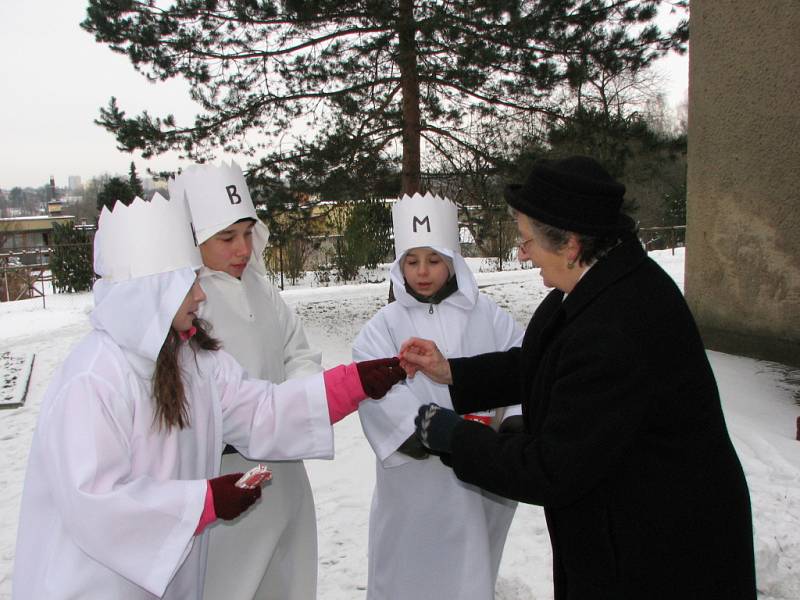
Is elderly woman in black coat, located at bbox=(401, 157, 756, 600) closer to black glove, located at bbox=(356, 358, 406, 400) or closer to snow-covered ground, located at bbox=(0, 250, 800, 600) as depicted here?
black glove, located at bbox=(356, 358, 406, 400)

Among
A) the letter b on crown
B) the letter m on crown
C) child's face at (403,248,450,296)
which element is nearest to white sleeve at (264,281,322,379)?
the letter b on crown

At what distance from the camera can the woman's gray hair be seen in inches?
72.3

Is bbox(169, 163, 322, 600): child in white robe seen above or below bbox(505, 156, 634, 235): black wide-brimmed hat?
below

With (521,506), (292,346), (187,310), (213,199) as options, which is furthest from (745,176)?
(187,310)

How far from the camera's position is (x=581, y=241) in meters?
1.85

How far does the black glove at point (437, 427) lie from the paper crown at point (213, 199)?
50.8 inches

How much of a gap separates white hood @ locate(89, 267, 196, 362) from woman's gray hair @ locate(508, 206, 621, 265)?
3.67 feet

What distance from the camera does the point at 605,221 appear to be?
1762 mm

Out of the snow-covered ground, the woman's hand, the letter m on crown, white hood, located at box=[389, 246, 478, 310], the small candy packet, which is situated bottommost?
the snow-covered ground

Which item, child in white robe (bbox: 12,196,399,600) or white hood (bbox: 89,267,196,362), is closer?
child in white robe (bbox: 12,196,399,600)

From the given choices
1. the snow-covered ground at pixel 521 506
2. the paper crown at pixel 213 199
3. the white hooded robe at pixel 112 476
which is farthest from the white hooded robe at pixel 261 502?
the snow-covered ground at pixel 521 506

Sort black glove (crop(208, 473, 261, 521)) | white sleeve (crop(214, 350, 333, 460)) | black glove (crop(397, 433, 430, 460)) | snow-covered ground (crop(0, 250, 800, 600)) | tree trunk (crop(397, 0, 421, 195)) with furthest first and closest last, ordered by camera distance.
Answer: tree trunk (crop(397, 0, 421, 195)) → snow-covered ground (crop(0, 250, 800, 600)) → black glove (crop(397, 433, 430, 460)) → white sleeve (crop(214, 350, 333, 460)) → black glove (crop(208, 473, 261, 521))

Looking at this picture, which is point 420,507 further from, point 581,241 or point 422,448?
point 581,241

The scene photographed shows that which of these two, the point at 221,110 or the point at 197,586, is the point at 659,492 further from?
the point at 221,110
